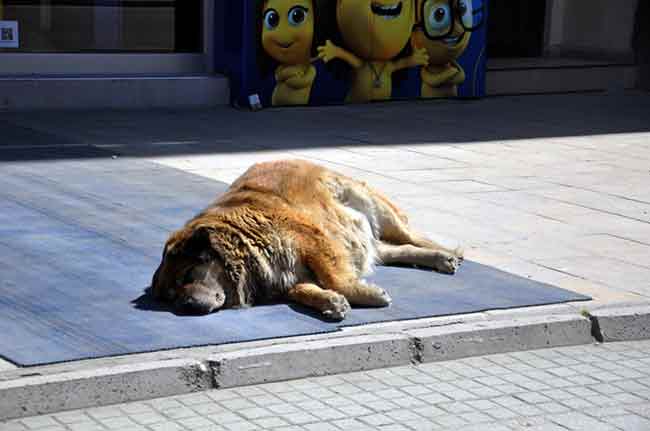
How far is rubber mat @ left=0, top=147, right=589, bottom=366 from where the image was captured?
20.9 ft

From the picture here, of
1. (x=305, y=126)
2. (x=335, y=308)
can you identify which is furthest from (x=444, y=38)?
(x=335, y=308)

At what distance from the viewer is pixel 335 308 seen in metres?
6.78

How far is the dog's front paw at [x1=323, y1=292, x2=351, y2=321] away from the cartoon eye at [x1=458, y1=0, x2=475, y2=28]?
10446 millimetres

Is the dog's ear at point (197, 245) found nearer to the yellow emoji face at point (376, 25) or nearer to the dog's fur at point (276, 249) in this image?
the dog's fur at point (276, 249)

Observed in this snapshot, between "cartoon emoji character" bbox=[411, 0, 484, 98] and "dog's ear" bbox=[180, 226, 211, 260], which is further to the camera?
"cartoon emoji character" bbox=[411, 0, 484, 98]

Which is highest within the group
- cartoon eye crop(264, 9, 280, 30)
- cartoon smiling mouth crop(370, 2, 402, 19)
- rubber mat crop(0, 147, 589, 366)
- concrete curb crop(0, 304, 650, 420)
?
cartoon smiling mouth crop(370, 2, 402, 19)

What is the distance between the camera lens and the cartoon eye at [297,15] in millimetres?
15148

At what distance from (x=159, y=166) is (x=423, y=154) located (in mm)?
2879

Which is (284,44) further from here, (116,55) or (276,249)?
(276,249)

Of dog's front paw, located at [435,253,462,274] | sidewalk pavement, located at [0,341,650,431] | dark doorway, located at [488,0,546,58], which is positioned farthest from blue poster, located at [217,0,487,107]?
sidewalk pavement, located at [0,341,650,431]

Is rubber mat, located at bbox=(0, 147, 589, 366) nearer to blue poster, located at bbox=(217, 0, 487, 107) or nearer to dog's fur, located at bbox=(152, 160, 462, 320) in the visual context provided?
dog's fur, located at bbox=(152, 160, 462, 320)

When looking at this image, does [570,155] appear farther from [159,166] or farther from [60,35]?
[60,35]

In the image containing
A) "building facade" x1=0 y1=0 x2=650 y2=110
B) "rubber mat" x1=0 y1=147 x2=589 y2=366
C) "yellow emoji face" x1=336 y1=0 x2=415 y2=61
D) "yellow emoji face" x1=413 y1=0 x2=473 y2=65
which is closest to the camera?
"rubber mat" x1=0 y1=147 x2=589 y2=366

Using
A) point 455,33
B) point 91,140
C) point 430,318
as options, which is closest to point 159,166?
point 91,140
